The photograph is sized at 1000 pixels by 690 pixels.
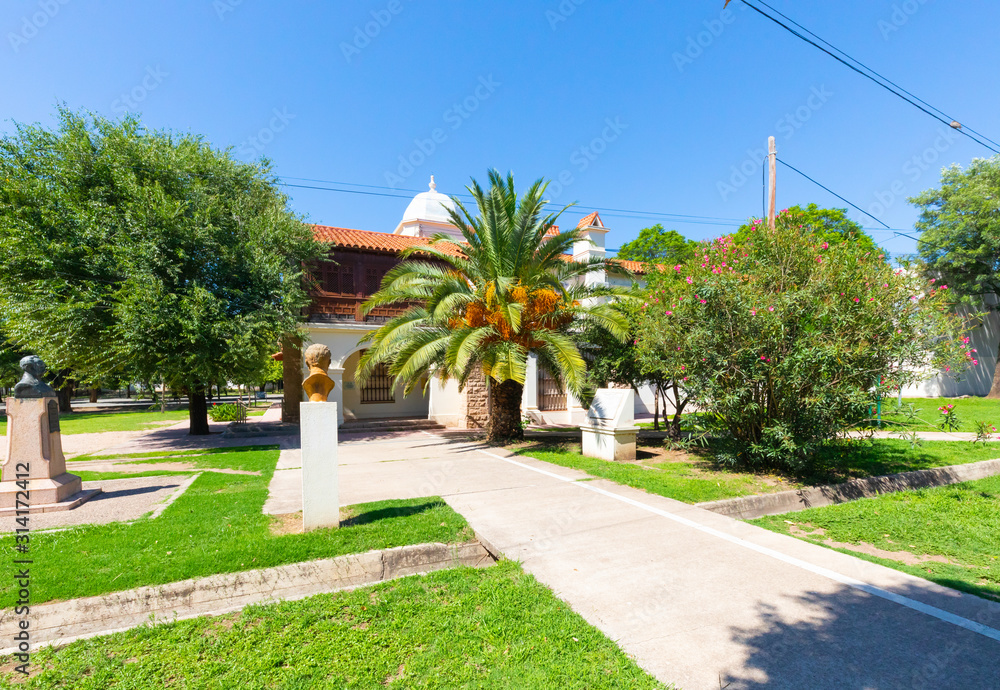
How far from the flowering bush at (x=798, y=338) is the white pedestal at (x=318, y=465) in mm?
5531

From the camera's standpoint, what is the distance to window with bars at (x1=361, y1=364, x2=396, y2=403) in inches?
818

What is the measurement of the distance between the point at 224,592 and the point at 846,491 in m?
8.10

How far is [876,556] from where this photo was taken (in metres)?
4.80

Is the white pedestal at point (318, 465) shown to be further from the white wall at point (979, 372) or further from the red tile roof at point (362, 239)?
the white wall at point (979, 372)

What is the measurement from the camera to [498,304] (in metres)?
10.9

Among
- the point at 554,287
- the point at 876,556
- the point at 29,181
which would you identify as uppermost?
the point at 29,181

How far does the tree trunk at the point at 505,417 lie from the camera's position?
1214 cm

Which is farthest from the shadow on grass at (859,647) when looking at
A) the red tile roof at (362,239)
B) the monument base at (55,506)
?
the red tile roof at (362,239)

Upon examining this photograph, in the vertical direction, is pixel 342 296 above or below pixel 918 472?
above

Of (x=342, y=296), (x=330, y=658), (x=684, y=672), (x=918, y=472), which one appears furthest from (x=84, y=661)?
(x=342, y=296)

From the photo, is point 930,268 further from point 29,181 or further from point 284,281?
point 29,181

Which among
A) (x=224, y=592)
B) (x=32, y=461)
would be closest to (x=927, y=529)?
(x=224, y=592)

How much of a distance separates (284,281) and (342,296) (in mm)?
3976

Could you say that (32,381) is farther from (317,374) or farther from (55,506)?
(317,374)
